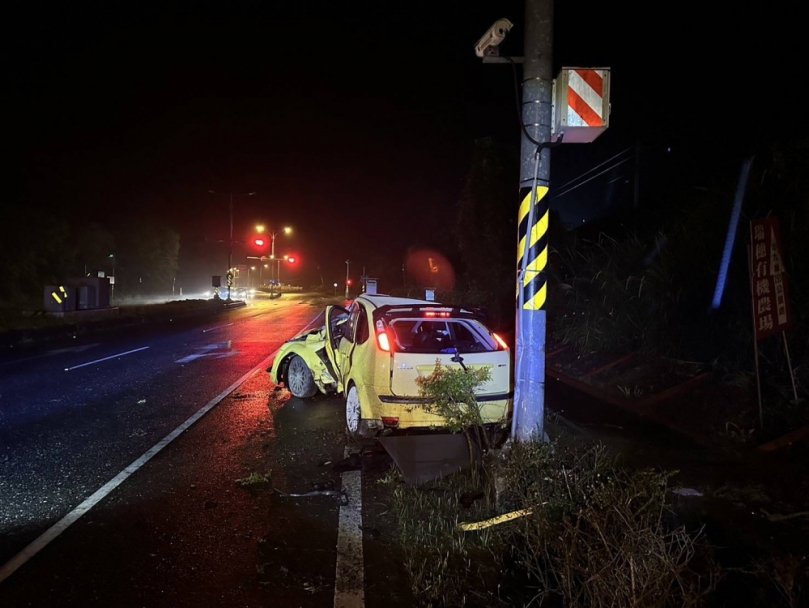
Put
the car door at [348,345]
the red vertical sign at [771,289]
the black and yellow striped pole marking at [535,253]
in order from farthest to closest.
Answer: the car door at [348,345]
the red vertical sign at [771,289]
the black and yellow striped pole marking at [535,253]

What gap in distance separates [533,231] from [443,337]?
230 centimetres

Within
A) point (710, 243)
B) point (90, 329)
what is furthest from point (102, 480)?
point (90, 329)

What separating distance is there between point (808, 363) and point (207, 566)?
7.21m

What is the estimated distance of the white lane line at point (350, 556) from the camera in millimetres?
3263

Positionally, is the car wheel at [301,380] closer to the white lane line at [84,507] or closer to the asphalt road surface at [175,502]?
the asphalt road surface at [175,502]

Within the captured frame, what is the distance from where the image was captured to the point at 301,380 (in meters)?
8.73

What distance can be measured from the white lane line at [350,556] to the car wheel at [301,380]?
12.2 feet

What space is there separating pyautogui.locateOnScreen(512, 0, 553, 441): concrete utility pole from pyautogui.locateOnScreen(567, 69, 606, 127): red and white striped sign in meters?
0.20

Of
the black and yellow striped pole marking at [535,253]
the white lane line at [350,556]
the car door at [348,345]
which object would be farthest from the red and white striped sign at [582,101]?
the white lane line at [350,556]

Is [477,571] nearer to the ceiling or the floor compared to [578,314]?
nearer to the floor

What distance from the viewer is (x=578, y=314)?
12.4 metres

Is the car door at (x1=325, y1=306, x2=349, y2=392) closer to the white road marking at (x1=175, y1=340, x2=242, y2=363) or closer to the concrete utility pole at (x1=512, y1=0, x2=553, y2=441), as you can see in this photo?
the concrete utility pole at (x1=512, y1=0, x2=553, y2=441)

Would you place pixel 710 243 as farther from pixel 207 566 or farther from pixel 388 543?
pixel 207 566

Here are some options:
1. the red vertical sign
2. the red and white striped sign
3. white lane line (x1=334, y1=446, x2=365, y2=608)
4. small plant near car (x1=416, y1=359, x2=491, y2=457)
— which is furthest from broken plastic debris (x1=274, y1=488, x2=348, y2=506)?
the red vertical sign
